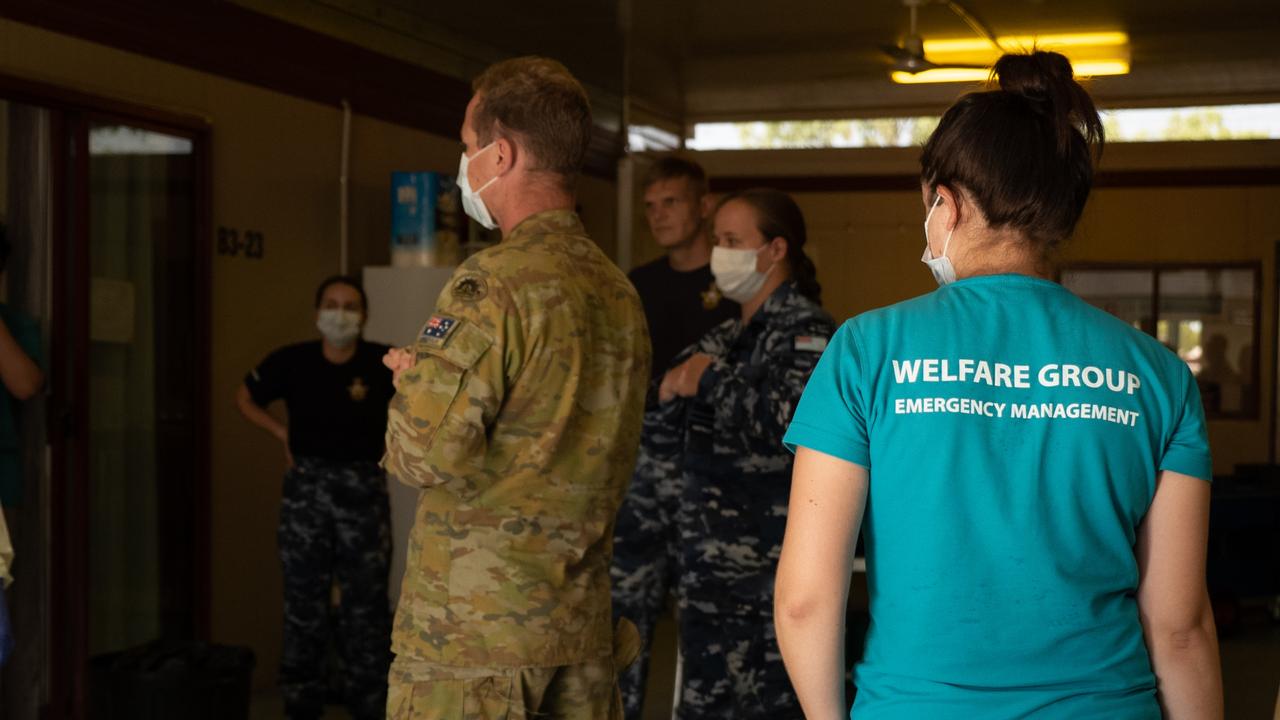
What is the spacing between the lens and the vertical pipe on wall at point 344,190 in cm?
567

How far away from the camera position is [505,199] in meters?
2.09

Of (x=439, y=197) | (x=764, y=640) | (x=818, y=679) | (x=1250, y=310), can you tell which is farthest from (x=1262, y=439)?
(x=818, y=679)

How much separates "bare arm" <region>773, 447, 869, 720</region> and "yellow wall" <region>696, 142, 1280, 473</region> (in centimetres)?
772

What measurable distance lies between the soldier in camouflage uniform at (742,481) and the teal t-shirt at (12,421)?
1897 millimetres

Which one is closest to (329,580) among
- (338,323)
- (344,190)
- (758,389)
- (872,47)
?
(338,323)

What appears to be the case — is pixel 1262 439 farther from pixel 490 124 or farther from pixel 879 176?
pixel 490 124

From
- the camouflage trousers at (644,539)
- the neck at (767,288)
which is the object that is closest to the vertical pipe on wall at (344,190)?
the camouflage trousers at (644,539)

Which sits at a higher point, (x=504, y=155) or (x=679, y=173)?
(x=679, y=173)

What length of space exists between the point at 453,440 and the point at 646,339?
0.46 metres

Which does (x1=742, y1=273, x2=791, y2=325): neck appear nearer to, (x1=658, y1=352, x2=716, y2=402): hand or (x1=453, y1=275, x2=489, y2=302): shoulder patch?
(x1=658, y1=352, x2=716, y2=402): hand

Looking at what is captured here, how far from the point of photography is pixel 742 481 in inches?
128

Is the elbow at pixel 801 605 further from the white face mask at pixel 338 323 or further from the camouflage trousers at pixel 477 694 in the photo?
the white face mask at pixel 338 323

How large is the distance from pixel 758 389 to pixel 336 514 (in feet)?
6.30

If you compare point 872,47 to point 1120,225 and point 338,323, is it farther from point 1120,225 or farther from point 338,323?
point 338,323
